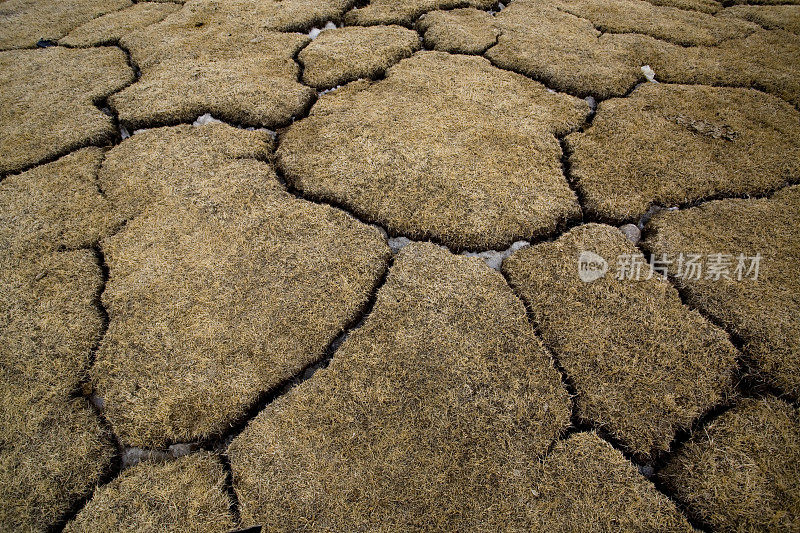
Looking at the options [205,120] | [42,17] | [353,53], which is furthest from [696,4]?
[42,17]

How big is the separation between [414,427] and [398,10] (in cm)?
295

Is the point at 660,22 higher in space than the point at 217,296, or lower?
higher

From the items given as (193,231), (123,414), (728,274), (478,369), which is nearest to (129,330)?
(123,414)

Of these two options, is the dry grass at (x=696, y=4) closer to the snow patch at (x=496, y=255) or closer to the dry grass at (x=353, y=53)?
the dry grass at (x=353, y=53)

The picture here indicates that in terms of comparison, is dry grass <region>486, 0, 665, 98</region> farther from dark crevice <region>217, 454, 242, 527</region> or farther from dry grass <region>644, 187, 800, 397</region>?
dark crevice <region>217, 454, 242, 527</region>

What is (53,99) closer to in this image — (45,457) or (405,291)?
(45,457)

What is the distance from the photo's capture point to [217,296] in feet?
5.16

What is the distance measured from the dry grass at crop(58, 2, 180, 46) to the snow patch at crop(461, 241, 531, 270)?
10.1 ft

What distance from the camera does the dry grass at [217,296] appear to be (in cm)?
133

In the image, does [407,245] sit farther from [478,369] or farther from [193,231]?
[193,231]

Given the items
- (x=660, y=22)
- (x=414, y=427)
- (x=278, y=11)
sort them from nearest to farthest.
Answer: (x=414, y=427)
(x=660, y=22)
(x=278, y=11)

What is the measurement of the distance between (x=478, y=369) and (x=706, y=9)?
3.53 meters

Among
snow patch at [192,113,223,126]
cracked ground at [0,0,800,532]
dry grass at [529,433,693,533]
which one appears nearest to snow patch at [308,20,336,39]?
cracked ground at [0,0,800,532]

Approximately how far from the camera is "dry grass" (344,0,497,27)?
3.04 m
